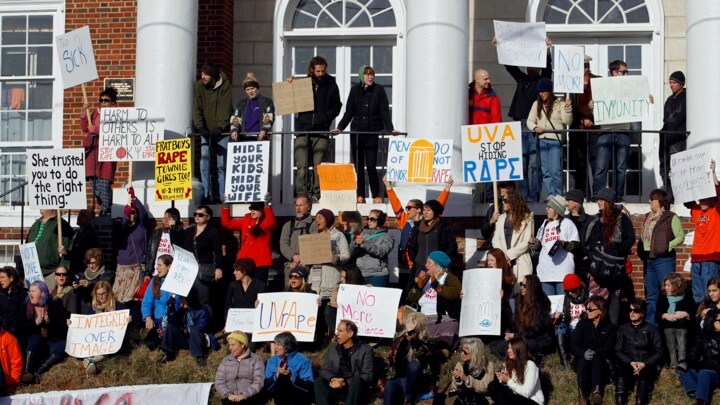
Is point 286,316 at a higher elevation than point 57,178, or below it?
below

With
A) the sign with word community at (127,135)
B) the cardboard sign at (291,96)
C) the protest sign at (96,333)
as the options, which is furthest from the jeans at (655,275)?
Result: the sign with word community at (127,135)

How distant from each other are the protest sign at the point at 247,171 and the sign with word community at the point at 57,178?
1873 millimetres

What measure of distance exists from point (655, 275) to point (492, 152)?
2546mm

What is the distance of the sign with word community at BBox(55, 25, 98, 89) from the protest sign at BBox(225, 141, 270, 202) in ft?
7.41

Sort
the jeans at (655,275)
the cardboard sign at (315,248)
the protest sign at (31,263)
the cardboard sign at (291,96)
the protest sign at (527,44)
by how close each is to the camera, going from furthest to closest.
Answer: the cardboard sign at (291,96)
the protest sign at (527,44)
the protest sign at (31,263)
the cardboard sign at (315,248)
the jeans at (655,275)

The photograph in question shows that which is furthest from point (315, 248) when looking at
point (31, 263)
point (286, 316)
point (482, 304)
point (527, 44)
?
point (527, 44)

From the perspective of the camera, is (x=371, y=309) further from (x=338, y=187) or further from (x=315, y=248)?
(x=338, y=187)

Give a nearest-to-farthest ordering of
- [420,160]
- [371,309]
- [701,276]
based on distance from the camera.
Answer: [371,309]
[701,276]
[420,160]

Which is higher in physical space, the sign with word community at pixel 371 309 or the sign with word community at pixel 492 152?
the sign with word community at pixel 492 152

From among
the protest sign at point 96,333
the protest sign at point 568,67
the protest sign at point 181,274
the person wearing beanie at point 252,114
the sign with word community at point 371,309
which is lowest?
the protest sign at point 96,333

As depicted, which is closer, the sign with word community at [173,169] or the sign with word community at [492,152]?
the sign with word community at [492,152]

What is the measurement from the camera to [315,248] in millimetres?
20000

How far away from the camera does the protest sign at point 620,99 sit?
2136cm

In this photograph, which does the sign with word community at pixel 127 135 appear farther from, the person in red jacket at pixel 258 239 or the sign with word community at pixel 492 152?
the sign with word community at pixel 492 152
